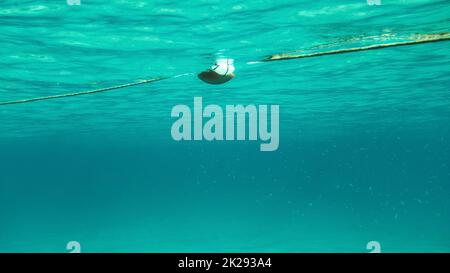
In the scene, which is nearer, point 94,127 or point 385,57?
point 385,57

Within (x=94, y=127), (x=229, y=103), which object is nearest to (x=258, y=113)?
(x=229, y=103)

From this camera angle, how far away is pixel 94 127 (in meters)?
41.2

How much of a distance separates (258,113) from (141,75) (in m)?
15.7

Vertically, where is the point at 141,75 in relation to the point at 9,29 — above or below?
above

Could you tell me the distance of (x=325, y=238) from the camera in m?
43.8
